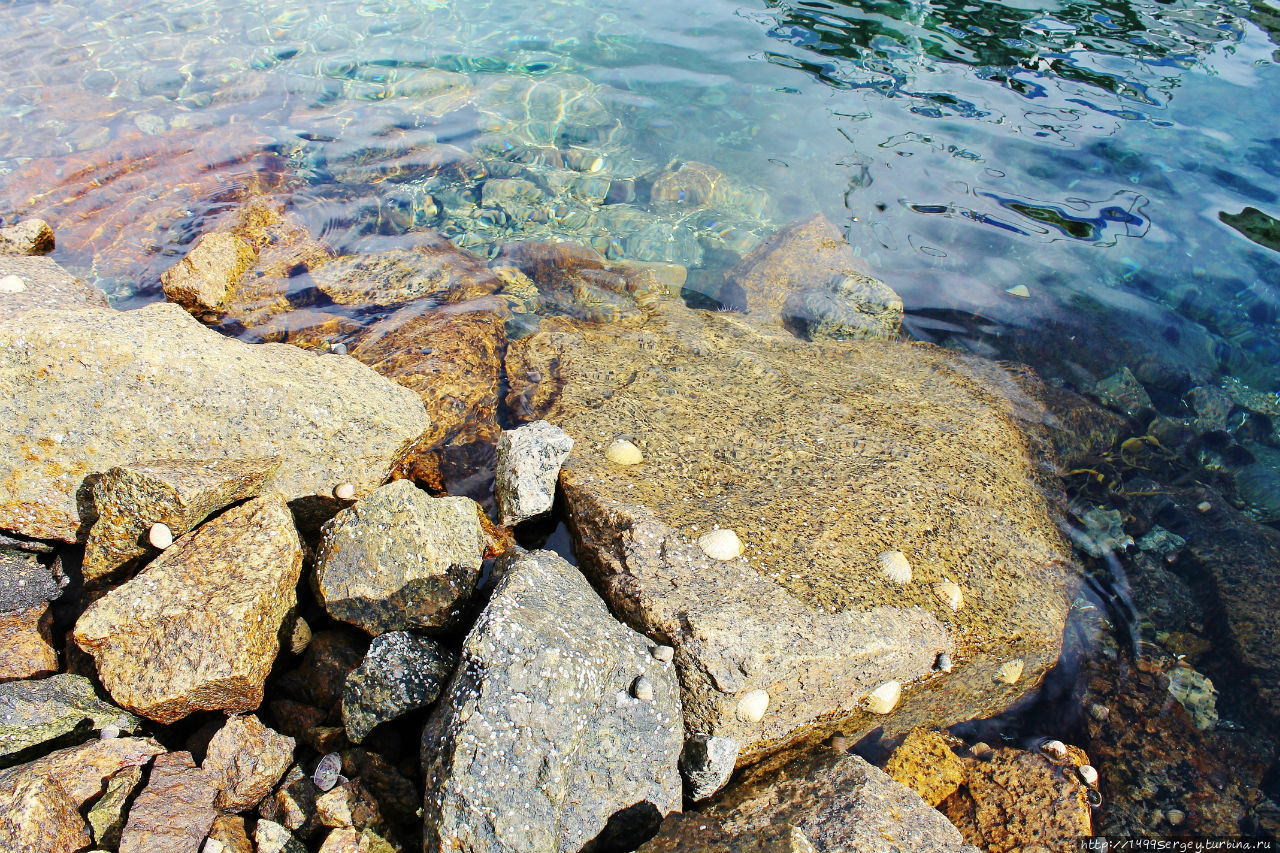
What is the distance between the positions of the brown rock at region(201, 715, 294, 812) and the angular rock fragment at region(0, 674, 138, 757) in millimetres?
502

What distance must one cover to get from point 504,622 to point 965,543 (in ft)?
8.48

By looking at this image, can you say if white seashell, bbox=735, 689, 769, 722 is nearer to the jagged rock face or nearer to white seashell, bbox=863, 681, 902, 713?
the jagged rock face

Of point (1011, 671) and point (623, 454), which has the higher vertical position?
point (623, 454)

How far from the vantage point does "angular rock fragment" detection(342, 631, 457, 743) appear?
280cm

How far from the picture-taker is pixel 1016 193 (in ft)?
24.0

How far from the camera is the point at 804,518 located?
3650 millimetres

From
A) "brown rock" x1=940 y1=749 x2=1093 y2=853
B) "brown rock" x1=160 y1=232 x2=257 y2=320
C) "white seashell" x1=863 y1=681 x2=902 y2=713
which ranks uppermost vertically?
"brown rock" x1=160 y1=232 x2=257 y2=320

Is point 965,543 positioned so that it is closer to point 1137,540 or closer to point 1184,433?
point 1137,540

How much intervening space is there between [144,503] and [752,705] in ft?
9.29

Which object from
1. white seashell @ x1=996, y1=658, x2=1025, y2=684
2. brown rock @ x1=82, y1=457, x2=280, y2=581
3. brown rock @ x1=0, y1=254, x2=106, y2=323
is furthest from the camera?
brown rock @ x1=0, y1=254, x2=106, y2=323

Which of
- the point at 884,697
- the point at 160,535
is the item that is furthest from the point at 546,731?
the point at 160,535

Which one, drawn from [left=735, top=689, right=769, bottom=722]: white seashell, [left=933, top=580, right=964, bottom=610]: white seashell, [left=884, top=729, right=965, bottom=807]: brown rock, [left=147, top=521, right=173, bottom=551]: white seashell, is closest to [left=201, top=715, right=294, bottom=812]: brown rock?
[left=147, top=521, right=173, bottom=551]: white seashell

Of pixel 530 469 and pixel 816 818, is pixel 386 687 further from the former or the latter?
pixel 816 818

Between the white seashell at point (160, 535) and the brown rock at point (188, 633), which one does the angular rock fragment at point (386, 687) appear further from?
the white seashell at point (160, 535)
